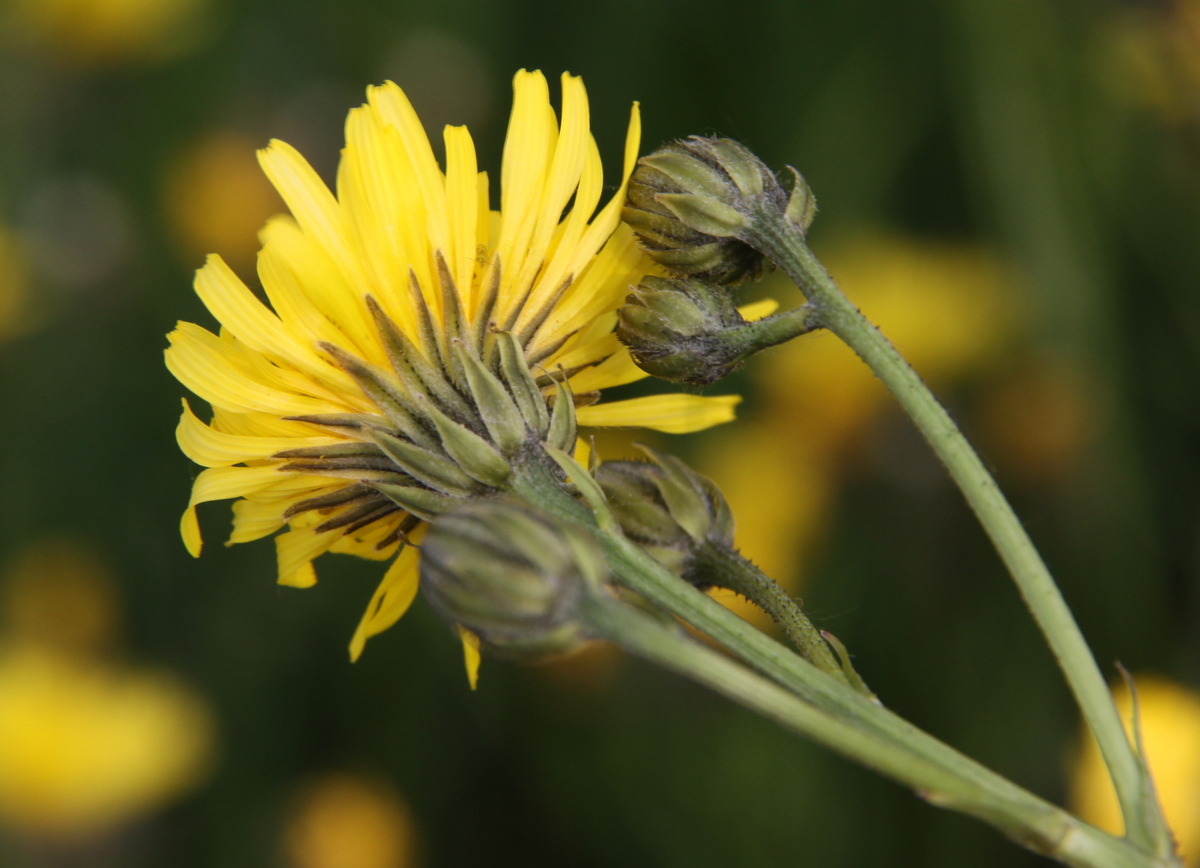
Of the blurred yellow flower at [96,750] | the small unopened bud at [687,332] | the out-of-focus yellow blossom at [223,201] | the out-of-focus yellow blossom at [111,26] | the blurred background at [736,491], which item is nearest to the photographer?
the small unopened bud at [687,332]

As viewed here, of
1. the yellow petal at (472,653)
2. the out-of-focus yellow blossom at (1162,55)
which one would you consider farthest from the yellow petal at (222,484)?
Answer: the out-of-focus yellow blossom at (1162,55)

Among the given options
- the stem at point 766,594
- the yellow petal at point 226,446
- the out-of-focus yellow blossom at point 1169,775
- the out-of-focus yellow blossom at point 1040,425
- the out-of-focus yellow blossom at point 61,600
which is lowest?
the out-of-focus yellow blossom at point 61,600

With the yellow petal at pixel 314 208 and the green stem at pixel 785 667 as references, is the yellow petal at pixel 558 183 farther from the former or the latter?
the green stem at pixel 785 667

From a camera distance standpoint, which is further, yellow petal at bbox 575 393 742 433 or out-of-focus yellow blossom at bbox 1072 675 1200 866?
out-of-focus yellow blossom at bbox 1072 675 1200 866

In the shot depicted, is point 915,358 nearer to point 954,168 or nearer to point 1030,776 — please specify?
point 954,168

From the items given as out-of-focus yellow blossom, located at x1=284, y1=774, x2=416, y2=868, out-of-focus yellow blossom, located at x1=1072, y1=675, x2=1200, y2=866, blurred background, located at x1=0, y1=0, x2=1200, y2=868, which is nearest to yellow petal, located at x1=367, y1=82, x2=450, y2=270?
out-of-focus yellow blossom, located at x1=1072, y1=675, x2=1200, y2=866

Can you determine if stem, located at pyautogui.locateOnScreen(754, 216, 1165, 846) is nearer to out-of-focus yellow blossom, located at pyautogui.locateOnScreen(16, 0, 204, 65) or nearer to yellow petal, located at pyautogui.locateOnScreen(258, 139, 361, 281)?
yellow petal, located at pyautogui.locateOnScreen(258, 139, 361, 281)

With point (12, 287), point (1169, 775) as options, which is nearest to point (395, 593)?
point (1169, 775)
